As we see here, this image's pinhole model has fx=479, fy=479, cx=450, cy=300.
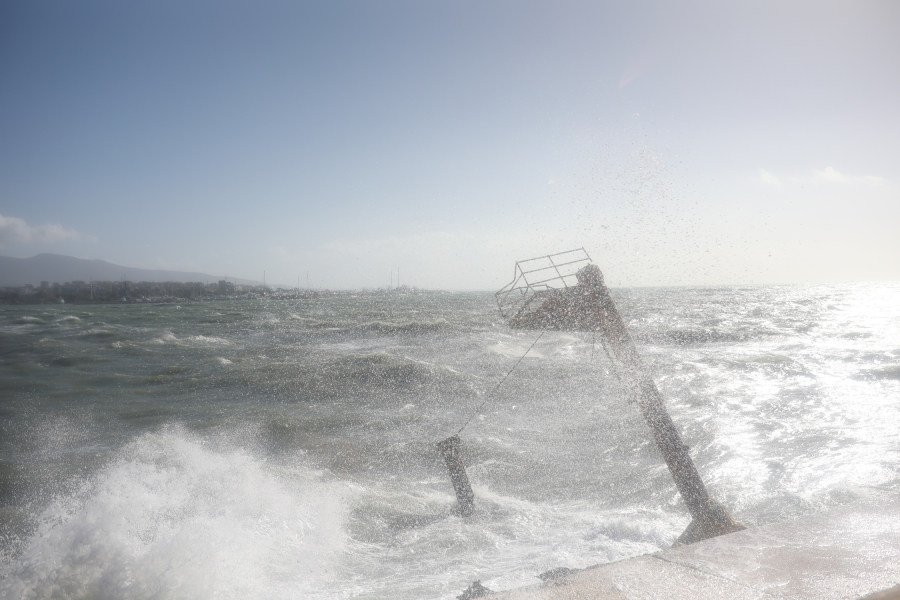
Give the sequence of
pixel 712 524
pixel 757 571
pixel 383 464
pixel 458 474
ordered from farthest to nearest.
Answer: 1. pixel 383 464
2. pixel 458 474
3. pixel 712 524
4. pixel 757 571

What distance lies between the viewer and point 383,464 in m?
11.2

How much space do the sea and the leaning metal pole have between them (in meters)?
0.76

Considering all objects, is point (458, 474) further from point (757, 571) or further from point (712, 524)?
point (757, 571)

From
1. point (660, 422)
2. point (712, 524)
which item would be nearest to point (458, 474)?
point (660, 422)

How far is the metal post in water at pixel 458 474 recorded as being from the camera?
788cm

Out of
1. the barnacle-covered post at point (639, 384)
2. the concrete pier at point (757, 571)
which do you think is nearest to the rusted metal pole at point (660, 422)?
the barnacle-covered post at point (639, 384)

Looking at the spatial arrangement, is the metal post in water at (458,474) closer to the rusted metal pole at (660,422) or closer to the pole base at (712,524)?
the rusted metal pole at (660,422)

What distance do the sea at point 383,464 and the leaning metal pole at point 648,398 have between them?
2.48ft

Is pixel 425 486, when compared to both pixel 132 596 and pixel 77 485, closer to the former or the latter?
pixel 132 596

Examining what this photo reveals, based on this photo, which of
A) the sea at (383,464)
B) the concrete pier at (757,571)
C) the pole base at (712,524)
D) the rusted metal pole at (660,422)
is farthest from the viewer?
the sea at (383,464)

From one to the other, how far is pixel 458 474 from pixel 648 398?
3522 mm

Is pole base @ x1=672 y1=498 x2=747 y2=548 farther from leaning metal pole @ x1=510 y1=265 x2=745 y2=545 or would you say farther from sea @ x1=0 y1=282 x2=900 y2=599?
sea @ x1=0 y1=282 x2=900 y2=599

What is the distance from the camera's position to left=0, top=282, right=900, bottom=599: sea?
249 inches

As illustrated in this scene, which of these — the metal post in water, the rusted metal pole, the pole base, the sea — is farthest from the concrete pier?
the metal post in water
